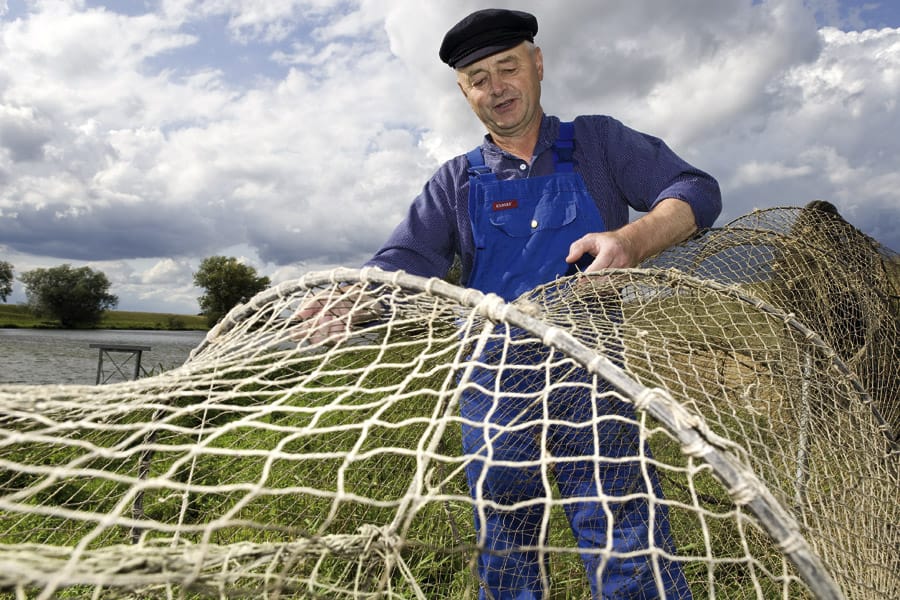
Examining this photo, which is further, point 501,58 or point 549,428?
point 501,58

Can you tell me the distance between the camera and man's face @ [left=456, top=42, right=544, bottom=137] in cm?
252

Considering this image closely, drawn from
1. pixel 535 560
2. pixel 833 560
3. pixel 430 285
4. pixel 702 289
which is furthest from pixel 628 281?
pixel 535 560

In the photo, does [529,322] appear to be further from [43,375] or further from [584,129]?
[43,375]

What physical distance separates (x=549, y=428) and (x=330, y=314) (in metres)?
1.08

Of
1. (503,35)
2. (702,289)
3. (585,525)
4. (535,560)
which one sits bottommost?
(535,560)

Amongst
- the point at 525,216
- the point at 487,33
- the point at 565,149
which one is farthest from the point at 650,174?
the point at 487,33

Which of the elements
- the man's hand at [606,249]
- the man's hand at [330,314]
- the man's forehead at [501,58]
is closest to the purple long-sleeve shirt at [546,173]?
the man's forehead at [501,58]

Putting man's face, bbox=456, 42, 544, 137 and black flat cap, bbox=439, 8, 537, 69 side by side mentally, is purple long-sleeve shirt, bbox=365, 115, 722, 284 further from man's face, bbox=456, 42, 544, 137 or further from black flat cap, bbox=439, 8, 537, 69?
black flat cap, bbox=439, 8, 537, 69

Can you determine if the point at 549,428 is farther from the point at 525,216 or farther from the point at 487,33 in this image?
the point at 487,33

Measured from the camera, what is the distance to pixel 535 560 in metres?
2.36

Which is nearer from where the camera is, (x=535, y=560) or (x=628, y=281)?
(x=628, y=281)

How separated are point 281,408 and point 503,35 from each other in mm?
1980

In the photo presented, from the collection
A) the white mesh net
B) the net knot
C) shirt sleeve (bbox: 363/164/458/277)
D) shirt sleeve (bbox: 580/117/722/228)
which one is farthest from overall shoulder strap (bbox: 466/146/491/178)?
the net knot

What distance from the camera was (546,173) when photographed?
8.50 feet
